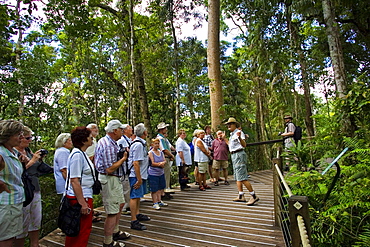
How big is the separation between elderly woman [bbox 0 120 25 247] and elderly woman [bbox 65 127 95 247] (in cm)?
50

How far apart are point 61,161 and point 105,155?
0.77 m

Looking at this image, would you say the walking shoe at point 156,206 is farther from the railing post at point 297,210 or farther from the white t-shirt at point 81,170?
the railing post at point 297,210

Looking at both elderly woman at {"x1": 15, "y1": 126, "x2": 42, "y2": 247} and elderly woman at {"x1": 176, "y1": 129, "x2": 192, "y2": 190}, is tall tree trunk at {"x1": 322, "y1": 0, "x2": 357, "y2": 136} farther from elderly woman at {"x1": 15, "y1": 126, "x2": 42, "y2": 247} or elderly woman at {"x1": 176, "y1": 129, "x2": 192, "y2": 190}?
elderly woman at {"x1": 15, "y1": 126, "x2": 42, "y2": 247}

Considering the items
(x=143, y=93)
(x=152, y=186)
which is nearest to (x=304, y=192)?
(x=152, y=186)

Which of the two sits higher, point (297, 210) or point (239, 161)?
point (239, 161)

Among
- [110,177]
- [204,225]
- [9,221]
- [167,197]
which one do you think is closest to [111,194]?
[110,177]

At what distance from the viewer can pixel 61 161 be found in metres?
3.71

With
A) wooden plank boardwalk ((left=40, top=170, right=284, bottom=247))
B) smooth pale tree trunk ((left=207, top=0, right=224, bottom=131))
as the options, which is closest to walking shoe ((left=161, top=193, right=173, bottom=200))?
wooden plank boardwalk ((left=40, top=170, right=284, bottom=247))

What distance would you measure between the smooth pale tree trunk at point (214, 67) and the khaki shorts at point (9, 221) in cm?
751

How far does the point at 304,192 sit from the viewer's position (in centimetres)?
338

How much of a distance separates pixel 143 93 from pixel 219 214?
502 centimetres

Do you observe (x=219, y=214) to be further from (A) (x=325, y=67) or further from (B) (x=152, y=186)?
(A) (x=325, y=67)

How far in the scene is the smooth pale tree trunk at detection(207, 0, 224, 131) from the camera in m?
9.48

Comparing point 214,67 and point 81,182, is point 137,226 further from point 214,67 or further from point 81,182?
point 214,67
